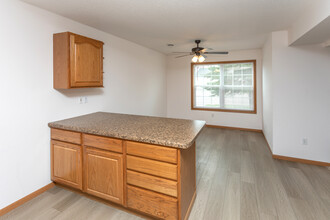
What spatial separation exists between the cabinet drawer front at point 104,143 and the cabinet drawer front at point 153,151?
12 cm

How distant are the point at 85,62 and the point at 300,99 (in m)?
3.60

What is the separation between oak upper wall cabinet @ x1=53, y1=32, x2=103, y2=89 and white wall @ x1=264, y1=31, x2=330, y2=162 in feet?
10.6

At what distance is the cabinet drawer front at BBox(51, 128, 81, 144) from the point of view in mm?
2168

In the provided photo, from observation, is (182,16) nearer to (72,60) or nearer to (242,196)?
(72,60)

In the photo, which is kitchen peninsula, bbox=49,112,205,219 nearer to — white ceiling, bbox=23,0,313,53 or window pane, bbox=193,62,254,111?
white ceiling, bbox=23,0,313,53

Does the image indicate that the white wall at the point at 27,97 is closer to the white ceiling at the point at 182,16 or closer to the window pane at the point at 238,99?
the white ceiling at the point at 182,16

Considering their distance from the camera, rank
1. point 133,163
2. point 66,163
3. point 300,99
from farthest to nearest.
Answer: point 300,99 → point 66,163 → point 133,163

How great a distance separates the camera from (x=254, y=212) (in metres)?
1.96

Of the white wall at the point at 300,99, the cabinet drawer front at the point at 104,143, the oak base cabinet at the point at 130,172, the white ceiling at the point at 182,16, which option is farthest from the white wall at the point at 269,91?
the cabinet drawer front at the point at 104,143

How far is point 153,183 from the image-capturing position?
1.72m

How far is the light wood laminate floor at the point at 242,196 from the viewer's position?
1.95 meters

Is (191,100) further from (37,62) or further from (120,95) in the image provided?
(37,62)

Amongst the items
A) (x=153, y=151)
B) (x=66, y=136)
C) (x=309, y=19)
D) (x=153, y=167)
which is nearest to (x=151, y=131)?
(x=153, y=151)

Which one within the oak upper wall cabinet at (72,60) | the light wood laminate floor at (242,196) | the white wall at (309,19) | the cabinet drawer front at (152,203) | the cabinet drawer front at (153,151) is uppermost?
the white wall at (309,19)
